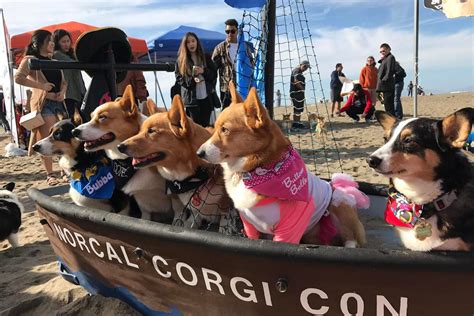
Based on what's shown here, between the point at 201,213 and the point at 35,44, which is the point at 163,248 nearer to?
the point at 201,213

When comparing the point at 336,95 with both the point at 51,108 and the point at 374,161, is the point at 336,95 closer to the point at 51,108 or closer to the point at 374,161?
the point at 51,108

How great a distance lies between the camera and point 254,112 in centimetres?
230

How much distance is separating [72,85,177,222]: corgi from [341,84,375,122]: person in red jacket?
11.5m

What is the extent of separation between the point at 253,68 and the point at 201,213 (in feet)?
7.36

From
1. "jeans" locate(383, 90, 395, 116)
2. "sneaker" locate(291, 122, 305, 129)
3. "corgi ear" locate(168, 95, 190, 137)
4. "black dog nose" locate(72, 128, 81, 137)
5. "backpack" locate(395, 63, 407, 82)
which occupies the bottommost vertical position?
"sneaker" locate(291, 122, 305, 129)

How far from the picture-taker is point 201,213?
9.01ft

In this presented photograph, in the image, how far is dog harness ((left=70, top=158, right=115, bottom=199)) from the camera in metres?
2.99

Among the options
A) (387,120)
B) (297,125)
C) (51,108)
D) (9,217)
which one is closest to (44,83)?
(51,108)

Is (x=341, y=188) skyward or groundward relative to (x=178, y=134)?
groundward

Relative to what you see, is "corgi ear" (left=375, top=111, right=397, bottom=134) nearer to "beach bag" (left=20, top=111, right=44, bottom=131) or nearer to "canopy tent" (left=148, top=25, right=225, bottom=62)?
"beach bag" (left=20, top=111, right=44, bottom=131)

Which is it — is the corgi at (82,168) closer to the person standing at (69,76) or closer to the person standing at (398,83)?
the person standing at (69,76)

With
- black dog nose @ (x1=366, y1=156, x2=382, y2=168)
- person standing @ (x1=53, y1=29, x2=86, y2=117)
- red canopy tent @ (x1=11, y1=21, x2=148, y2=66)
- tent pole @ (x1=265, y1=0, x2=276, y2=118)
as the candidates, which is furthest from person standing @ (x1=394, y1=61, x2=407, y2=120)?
black dog nose @ (x1=366, y1=156, x2=382, y2=168)

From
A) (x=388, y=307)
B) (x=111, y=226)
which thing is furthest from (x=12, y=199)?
(x=388, y=307)

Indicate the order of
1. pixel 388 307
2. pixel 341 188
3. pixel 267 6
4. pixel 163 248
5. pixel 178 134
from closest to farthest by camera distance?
pixel 388 307 < pixel 163 248 < pixel 178 134 < pixel 341 188 < pixel 267 6
